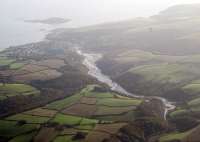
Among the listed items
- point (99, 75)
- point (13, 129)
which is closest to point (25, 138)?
point (13, 129)

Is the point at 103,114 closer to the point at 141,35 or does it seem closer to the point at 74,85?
the point at 74,85

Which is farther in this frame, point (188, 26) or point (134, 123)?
point (188, 26)

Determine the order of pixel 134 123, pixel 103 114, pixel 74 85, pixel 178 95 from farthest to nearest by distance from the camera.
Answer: pixel 74 85
pixel 178 95
pixel 103 114
pixel 134 123

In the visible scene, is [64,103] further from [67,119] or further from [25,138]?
[25,138]

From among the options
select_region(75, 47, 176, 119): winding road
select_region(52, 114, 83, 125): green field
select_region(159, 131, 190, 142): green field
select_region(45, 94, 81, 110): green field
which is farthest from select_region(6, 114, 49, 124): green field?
select_region(75, 47, 176, 119): winding road

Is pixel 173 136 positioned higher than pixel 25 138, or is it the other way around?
pixel 25 138

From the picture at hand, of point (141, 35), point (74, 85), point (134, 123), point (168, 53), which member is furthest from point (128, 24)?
point (134, 123)

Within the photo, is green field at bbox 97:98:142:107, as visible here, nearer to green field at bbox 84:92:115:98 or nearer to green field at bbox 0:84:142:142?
green field at bbox 0:84:142:142

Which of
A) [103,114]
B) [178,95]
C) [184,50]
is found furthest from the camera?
[184,50]
